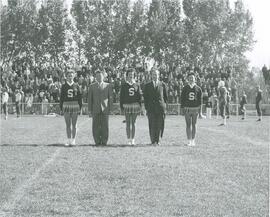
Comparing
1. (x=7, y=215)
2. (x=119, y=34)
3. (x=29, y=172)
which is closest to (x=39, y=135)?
(x=29, y=172)

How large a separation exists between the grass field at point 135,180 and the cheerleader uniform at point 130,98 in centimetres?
105

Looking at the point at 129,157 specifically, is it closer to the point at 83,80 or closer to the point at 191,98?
the point at 191,98

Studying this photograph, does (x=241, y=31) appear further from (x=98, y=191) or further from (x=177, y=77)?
(x=98, y=191)

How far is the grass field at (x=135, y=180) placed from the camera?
877 centimetres

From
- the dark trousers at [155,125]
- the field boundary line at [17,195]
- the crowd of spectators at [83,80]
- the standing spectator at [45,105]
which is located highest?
the crowd of spectators at [83,80]

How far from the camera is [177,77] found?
1877 inches

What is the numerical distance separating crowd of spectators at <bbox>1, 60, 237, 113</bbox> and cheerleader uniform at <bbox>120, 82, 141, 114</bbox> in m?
26.3

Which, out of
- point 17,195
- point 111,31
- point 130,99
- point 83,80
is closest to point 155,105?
point 130,99

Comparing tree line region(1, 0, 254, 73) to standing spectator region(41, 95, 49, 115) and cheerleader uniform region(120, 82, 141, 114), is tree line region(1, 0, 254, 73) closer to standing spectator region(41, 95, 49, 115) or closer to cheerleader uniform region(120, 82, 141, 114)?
standing spectator region(41, 95, 49, 115)

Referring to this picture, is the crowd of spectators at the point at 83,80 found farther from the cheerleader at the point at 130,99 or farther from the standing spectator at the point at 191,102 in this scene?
the cheerleader at the point at 130,99

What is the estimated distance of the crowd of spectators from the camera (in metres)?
46.2

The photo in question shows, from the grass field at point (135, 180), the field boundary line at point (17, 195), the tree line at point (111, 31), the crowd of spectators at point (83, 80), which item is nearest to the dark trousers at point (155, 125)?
the grass field at point (135, 180)

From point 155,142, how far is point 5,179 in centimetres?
794

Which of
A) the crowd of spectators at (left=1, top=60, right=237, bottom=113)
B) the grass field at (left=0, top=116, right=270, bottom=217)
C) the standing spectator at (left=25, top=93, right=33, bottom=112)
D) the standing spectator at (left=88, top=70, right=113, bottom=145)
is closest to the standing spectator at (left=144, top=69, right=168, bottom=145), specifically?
the grass field at (left=0, top=116, right=270, bottom=217)
